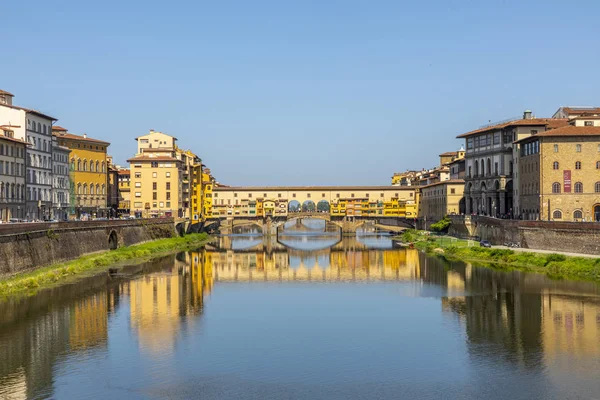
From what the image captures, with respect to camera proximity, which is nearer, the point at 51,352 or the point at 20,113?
the point at 51,352

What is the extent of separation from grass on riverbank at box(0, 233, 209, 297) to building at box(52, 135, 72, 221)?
10.3m

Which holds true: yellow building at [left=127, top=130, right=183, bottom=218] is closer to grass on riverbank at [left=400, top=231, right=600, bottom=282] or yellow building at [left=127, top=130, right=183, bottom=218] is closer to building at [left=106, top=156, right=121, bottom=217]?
building at [left=106, top=156, right=121, bottom=217]

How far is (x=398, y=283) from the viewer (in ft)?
180

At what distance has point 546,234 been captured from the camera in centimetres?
6444

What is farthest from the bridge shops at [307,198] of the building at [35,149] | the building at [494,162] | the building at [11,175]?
the building at [11,175]

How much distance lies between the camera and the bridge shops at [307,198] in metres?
136

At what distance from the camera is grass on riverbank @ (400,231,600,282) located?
171ft

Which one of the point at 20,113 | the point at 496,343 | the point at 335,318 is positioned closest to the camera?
the point at 496,343

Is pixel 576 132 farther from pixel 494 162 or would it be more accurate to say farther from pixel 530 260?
pixel 494 162

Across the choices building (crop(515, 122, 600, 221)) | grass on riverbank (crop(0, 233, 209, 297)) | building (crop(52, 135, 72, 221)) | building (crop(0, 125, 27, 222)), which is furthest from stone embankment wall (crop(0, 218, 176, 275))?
building (crop(515, 122, 600, 221))

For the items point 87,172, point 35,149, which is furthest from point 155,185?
point 35,149

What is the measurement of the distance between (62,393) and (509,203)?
70.8 metres

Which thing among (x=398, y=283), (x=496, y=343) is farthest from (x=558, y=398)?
(x=398, y=283)

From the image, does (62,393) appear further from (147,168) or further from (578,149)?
(147,168)
